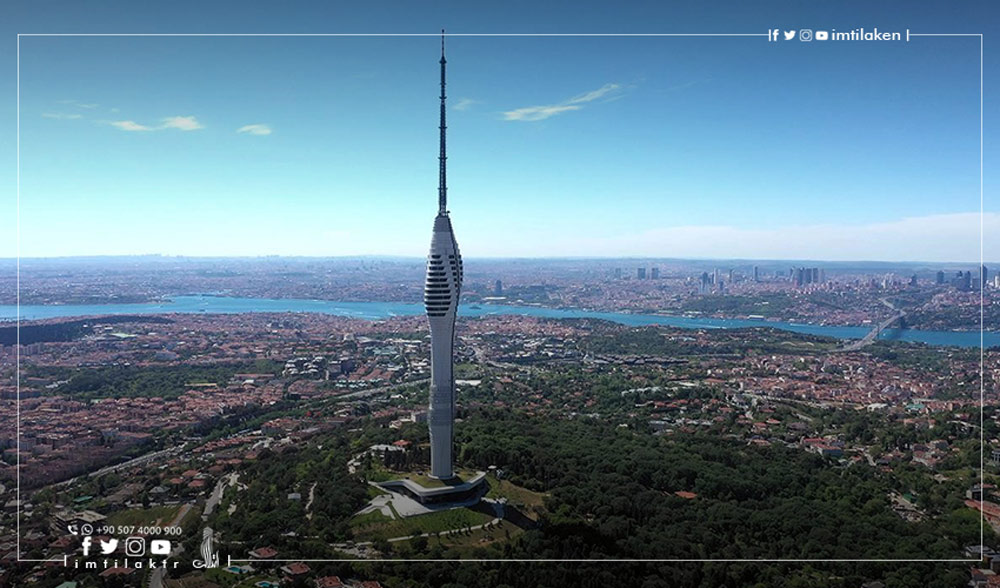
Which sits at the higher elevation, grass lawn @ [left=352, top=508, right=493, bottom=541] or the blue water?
the blue water

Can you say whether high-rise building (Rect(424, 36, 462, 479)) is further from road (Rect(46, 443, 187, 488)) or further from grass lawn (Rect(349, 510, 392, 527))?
road (Rect(46, 443, 187, 488))

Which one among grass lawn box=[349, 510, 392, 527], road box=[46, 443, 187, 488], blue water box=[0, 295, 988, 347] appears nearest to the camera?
grass lawn box=[349, 510, 392, 527]

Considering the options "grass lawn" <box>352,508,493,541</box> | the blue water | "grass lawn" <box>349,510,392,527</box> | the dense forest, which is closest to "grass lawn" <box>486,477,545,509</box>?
the dense forest

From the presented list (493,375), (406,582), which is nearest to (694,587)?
(406,582)

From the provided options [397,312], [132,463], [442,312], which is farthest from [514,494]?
[397,312]

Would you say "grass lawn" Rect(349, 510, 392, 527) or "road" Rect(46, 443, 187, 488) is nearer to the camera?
"grass lawn" Rect(349, 510, 392, 527)
